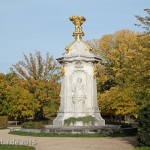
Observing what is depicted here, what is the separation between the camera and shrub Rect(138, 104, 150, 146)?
14.5 metres

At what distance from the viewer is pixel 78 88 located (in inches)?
1075

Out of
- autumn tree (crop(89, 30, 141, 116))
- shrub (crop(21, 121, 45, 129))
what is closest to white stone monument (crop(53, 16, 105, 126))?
shrub (crop(21, 121, 45, 129))

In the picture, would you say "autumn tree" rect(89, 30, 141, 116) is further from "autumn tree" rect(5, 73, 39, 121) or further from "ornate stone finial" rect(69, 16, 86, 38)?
"ornate stone finial" rect(69, 16, 86, 38)

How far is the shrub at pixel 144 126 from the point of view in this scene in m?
14.5

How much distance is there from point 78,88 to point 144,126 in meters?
13.0

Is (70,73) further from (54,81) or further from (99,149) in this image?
(54,81)

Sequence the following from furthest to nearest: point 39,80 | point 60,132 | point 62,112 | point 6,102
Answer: point 39,80 → point 6,102 → point 62,112 → point 60,132

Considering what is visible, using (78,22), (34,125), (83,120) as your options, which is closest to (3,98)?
(34,125)

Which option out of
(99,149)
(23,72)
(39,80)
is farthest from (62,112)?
(23,72)

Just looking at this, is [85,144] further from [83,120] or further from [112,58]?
A: [112,58]

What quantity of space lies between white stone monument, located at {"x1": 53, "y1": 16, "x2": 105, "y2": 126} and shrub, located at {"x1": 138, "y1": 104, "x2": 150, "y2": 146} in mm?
11798

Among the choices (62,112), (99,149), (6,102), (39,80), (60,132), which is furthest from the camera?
(39,80)

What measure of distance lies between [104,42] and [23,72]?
13417mm

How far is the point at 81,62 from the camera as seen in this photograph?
2761cm
